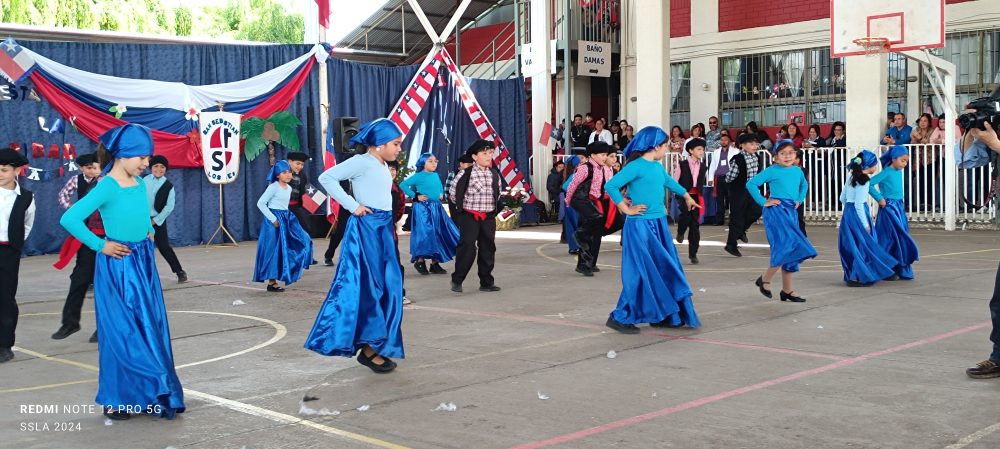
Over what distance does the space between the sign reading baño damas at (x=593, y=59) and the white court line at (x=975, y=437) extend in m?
21.4

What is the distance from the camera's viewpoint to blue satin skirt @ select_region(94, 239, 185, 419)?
595cm

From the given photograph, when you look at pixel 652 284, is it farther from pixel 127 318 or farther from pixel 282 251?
pixel 282 251

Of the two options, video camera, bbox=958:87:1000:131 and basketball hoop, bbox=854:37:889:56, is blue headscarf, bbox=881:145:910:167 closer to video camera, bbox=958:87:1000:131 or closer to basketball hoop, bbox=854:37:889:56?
video camera, bbox=958:87:1000:131

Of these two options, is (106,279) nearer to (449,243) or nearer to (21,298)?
(21,298)

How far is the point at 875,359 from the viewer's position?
738cm

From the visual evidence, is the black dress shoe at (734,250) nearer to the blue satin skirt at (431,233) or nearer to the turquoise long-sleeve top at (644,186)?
the blue satin skirt at (431,233)

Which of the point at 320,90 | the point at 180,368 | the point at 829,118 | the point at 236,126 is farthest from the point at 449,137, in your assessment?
the point at 180,368

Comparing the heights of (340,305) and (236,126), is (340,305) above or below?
below

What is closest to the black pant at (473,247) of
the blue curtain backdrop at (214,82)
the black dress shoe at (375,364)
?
the black dress shoe at (375,364)

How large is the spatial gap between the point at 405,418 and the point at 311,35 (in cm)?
1786

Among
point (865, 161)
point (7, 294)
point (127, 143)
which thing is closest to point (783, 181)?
point (865, 161)

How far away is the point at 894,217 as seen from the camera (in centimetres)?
1220

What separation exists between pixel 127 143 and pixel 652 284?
180 inches

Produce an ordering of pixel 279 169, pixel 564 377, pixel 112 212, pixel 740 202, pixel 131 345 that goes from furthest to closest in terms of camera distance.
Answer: pixel 740 202 → pixel 279 169 → pixel 564 377 → pixel 112 212 → pixel 131 345
